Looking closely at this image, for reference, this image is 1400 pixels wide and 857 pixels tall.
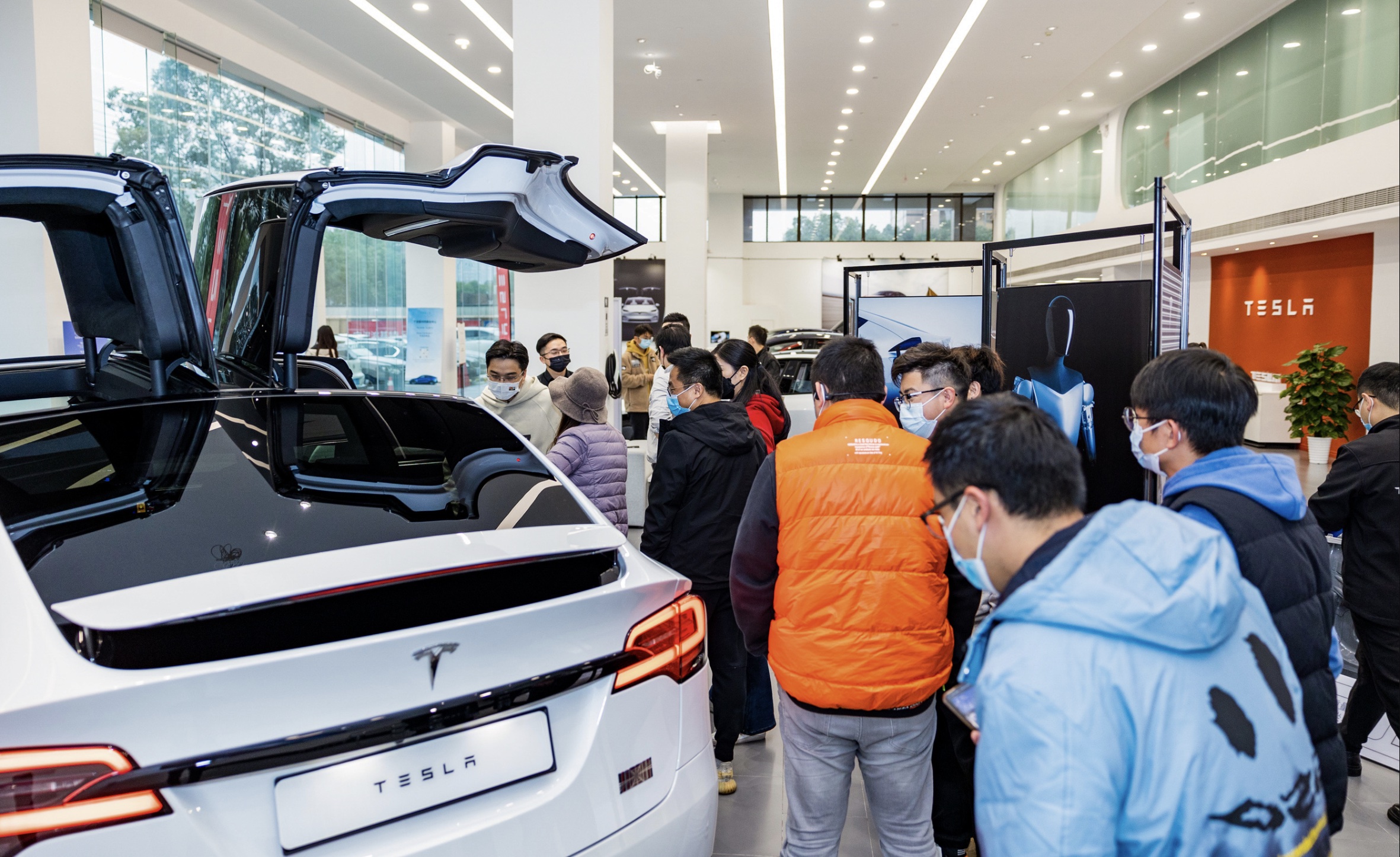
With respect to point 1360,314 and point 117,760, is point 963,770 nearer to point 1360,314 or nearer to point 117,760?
point 117,760

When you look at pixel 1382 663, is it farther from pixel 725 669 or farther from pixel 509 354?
pixel 509 354

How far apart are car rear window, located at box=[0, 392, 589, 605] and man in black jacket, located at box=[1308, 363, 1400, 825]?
2.32m

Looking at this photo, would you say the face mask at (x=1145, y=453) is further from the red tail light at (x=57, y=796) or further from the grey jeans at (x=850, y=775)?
the red tail light at (x=57, y=796)

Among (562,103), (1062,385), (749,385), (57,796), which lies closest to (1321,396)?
(1062,385)

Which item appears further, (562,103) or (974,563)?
(562,103)

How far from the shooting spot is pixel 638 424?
27.8ft

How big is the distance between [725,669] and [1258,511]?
Result: 1.87 meters

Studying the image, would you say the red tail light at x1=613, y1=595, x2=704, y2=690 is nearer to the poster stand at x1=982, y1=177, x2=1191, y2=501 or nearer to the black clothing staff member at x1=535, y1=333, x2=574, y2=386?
the poster stand at x1=982, y1=177, x2=1191, y2=501

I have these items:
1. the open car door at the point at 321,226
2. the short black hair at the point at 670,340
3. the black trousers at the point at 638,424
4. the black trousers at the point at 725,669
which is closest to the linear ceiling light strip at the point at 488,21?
the black trousers at the point at 638,424

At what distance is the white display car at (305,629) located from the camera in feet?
3.55

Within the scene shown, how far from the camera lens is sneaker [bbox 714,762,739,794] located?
292 centimetres

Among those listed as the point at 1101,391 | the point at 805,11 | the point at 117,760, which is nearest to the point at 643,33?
the point at 805,11

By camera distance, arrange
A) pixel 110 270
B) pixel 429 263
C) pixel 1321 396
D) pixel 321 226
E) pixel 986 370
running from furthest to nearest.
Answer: pixel 429 263
pixel 1321 396
pixel 986 370
pixel 321 226
pixel 110 270

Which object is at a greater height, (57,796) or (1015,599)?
(1015,599)
